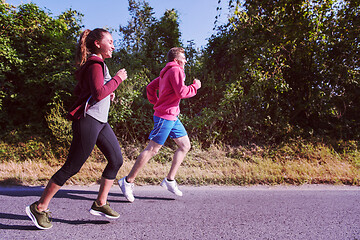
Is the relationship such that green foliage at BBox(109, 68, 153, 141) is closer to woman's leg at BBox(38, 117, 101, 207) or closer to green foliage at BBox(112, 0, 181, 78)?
green foliage at BBox(112, 0, 181, 78)

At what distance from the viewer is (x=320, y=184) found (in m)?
3.87

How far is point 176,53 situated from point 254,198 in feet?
7.36

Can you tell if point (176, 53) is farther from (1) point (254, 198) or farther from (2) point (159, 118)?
(1) point (254, 198)

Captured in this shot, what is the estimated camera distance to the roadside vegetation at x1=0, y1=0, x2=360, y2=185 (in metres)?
5.51

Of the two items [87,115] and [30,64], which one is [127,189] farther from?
[30,64]

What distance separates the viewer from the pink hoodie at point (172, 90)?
3.00 metres

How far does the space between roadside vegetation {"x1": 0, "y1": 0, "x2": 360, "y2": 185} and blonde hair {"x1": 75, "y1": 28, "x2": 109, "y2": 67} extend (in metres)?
3.16

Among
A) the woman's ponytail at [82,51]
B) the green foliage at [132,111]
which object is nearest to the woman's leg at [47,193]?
the woman's ponytail at [82,51]

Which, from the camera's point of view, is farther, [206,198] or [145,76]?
[145,76]

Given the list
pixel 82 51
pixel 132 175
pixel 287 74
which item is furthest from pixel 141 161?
pixel 287 74

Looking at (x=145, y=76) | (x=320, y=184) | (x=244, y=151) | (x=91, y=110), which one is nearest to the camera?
(x=91, y=110)

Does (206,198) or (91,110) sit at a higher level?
(91,110)

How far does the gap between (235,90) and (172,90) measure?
10.2 ft

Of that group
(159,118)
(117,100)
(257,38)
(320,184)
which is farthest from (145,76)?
(320,184)
